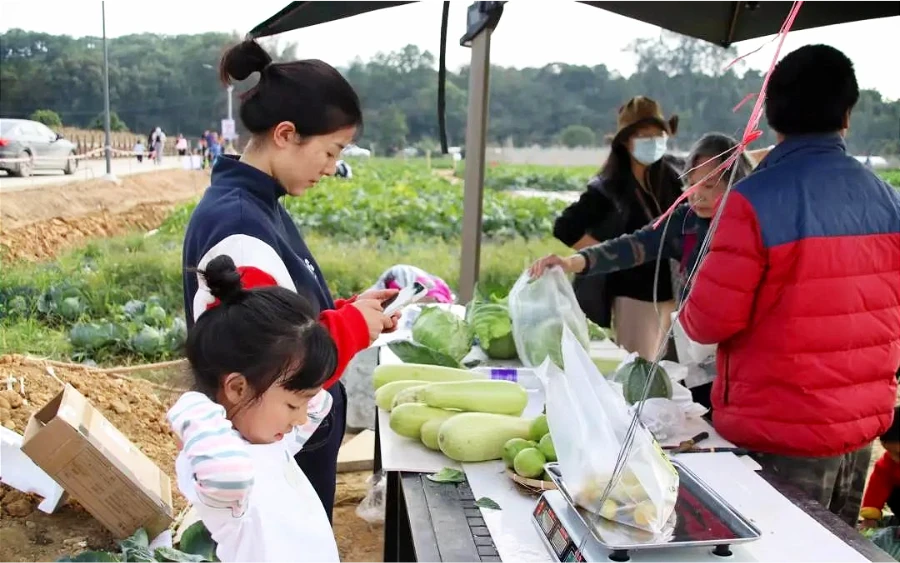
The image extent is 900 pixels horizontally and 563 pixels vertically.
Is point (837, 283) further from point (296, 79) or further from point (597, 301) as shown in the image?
point (597, 301)

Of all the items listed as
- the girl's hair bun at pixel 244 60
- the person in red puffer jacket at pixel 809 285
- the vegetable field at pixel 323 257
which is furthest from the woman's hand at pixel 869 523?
the girl's hair bun at pixel 244 60

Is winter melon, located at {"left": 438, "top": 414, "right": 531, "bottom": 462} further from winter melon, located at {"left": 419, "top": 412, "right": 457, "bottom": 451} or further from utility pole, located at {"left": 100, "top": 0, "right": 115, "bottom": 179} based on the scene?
utility pole, located at {"left": 100, "top": 0, "right": 115, "bottom": 179}

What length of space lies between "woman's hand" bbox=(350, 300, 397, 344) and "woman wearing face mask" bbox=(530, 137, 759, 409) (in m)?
1.04

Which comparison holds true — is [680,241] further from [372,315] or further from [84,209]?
[84,209]

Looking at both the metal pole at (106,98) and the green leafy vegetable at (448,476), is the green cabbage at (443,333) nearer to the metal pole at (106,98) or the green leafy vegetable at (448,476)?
the green leafy vegetable at (448,476)

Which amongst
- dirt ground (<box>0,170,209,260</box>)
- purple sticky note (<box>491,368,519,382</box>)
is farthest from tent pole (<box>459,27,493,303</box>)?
dirt ground (<box>0,170,209,260</box>)

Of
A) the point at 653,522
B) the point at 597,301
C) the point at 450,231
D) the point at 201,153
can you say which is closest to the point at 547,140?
the point at 450,231

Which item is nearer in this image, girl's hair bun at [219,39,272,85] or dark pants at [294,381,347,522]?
girl's hair bun at [219,39,272,85]

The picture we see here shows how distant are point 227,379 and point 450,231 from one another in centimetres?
809

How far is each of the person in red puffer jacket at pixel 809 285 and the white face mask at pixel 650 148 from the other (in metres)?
1.57

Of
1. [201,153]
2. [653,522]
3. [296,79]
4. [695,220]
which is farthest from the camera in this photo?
[201,153]

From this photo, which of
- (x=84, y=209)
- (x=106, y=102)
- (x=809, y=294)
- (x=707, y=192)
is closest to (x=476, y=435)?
(x=809, y=294)

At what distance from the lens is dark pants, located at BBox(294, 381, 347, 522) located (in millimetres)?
1920

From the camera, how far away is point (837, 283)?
1.83 meters
